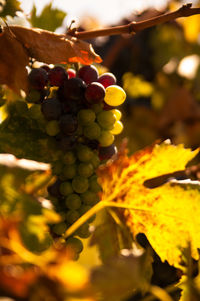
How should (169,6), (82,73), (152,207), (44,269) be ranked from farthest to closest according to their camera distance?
(169,6) → (82,73) → (152,207) → (44,269)

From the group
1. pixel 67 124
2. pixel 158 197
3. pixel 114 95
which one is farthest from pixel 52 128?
pixel 158 197

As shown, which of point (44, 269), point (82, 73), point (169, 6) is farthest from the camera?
point (169, 6)

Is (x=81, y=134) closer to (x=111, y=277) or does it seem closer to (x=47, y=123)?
(x=47, y=123)

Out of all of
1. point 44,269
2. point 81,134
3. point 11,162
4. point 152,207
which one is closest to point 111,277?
point 44,269

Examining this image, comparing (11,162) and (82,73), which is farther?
(82,73)

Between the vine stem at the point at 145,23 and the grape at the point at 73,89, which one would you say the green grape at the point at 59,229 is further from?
the vine stem at the point at 145,23

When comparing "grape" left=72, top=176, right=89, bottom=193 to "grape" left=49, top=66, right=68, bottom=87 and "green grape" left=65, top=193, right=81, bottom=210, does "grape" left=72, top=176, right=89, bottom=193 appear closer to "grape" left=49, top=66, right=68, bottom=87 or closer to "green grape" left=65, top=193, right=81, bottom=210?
"green grape" left=65, top=193, right=81, bottom=210
